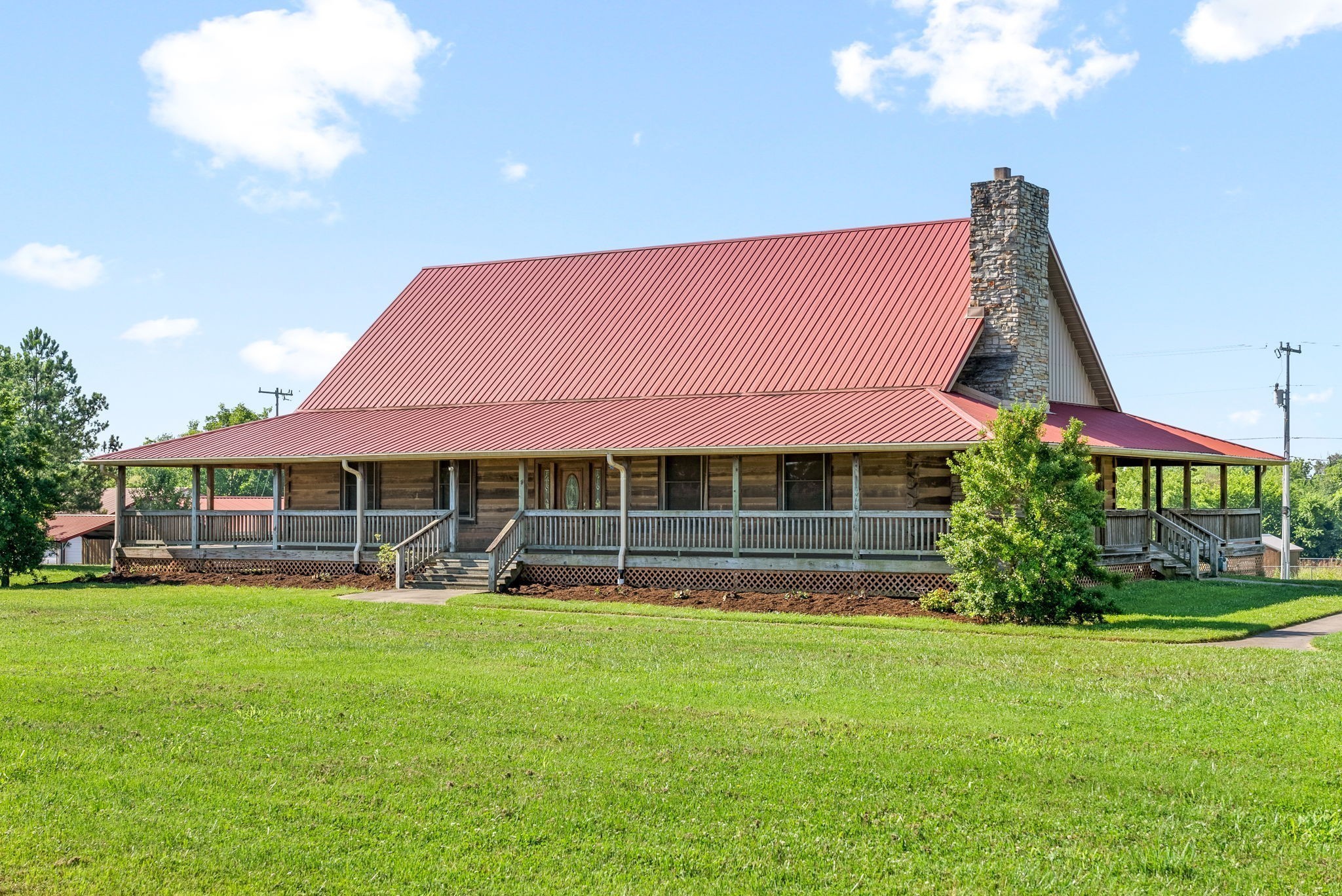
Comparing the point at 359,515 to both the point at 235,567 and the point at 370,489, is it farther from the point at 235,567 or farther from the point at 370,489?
the point at 235,567

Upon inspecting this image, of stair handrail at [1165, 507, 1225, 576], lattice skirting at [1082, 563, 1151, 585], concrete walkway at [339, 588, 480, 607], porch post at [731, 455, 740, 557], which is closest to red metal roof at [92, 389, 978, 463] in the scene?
porch post at [731, 455, 740, 557]

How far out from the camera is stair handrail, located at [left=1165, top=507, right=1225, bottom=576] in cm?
2925

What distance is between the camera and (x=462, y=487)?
1190 inches

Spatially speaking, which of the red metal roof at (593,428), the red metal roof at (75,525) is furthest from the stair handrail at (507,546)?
the red metal roof at (75,525)

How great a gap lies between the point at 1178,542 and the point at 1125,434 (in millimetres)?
2917

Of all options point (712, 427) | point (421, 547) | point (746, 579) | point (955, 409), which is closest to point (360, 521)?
point (421, 547)

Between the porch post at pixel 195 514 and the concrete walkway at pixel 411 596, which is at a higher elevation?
the porch post at pixel 195 514

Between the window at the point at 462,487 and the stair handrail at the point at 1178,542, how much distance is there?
15.7m

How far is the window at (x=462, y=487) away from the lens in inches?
1185

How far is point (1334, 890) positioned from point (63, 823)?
26.4 feet

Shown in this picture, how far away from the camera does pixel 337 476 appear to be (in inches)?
1241

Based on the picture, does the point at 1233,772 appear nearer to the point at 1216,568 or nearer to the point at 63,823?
the point at 63,823

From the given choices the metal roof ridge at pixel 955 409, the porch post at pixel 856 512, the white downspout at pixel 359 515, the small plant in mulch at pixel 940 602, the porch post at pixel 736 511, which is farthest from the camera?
the white downspout at pixel 359 515

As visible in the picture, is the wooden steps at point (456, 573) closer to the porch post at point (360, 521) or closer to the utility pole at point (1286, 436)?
the porch post at point (360, 521)
